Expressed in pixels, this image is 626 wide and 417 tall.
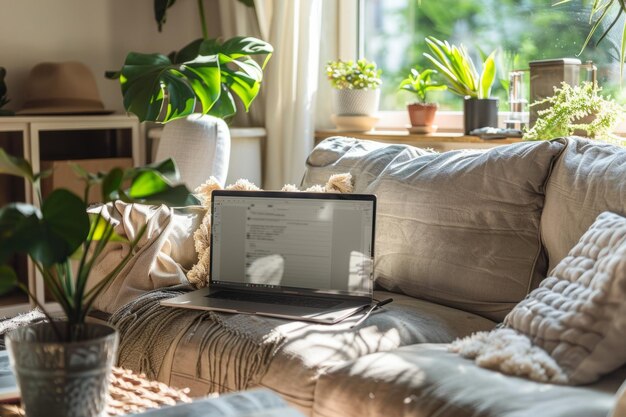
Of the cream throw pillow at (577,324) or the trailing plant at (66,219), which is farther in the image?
the cream throw pillow at (577,324)

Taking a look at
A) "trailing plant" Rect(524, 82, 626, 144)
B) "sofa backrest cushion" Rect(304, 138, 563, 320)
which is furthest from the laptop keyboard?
"trailing plant" Rect(524, 82, 626, 144)

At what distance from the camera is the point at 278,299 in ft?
6.99

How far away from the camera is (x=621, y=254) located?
1608mm

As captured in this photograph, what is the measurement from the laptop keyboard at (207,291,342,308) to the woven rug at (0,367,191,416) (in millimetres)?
555

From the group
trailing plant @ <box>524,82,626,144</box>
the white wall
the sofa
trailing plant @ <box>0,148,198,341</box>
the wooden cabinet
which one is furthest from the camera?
the white wall

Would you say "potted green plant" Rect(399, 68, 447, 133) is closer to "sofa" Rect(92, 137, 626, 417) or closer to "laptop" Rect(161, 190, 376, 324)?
"sofa" Rect(92, 137, 626, 417)

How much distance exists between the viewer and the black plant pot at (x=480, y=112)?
9.76 feet

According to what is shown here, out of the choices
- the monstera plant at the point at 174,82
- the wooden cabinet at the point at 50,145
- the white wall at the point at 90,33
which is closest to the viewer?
the monstera plant at the point at 174,82

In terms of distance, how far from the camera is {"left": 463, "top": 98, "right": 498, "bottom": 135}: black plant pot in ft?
9.76

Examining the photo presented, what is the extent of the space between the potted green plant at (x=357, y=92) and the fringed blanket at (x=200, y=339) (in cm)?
143

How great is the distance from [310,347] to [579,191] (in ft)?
2.30

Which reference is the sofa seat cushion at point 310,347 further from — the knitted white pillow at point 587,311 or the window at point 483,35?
the window at point 483,35

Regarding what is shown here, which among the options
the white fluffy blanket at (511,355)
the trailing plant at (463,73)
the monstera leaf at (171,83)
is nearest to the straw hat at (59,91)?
the monstera leaf at (171,83)

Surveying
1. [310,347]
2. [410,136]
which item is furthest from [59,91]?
[310,347]
